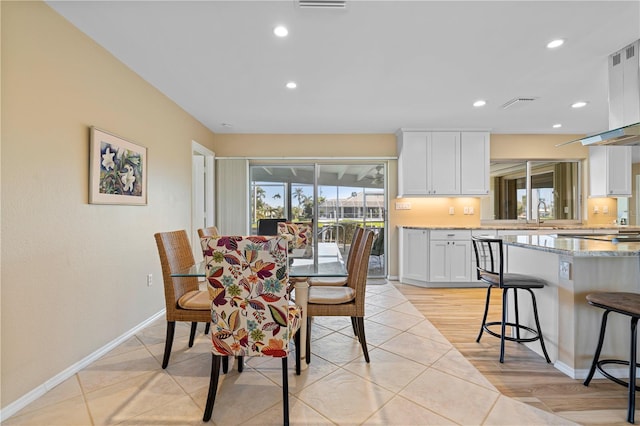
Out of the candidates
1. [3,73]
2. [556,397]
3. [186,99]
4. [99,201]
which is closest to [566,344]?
[556,397]

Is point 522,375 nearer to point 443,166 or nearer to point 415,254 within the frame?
point 415,254

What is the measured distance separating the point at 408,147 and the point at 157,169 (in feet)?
12.0

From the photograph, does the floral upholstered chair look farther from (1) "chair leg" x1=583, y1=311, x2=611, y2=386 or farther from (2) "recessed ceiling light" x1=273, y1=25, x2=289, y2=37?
(1) "chair leg" x1=583, y1=311, x2=611, y2=386

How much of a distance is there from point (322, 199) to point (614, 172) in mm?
4804

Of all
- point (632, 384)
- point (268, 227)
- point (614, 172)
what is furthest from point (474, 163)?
point (632, 384)

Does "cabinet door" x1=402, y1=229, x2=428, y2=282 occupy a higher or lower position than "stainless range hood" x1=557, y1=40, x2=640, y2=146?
lower

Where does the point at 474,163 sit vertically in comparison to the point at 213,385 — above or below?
above

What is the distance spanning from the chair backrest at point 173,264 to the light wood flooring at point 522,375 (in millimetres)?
2316

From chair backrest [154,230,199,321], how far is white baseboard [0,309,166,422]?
0.72 meters

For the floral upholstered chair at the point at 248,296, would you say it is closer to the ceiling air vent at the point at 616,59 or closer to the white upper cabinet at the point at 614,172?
the ceiling air vent at the point at 616,59

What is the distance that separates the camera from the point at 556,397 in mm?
1917

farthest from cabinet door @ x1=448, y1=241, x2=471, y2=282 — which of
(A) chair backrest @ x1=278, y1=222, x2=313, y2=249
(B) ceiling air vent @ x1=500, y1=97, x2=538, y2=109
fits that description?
(A) chair backrest @ x1=278, y1=222, x2=313, y2=249

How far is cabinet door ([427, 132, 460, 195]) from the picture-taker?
4.96 m

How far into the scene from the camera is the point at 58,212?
2.09m
